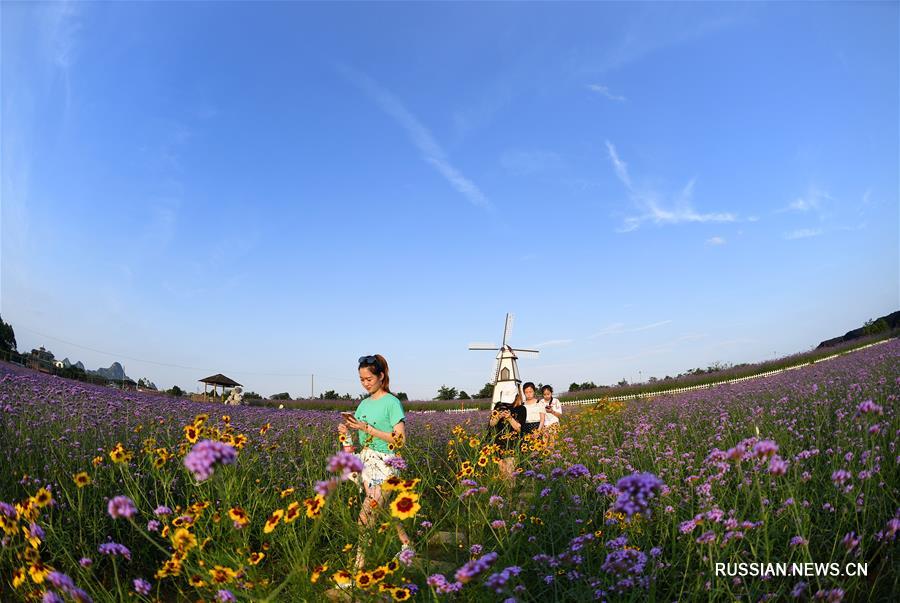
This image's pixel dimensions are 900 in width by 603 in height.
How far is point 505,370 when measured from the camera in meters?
19.1

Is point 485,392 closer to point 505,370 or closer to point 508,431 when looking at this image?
point 505,370

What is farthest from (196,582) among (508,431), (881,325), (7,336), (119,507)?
(7,336)

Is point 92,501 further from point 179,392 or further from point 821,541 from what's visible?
point 179,392

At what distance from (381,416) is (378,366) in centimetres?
49

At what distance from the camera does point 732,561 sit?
2.85 metres

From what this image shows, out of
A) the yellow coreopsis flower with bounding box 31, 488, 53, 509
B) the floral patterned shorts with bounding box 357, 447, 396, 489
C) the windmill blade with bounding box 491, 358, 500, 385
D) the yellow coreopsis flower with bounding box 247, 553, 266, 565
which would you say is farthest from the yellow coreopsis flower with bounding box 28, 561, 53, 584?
the windmill blade with bounding box 491, 358, 500, 385

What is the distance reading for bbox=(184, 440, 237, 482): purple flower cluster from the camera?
5.10ft

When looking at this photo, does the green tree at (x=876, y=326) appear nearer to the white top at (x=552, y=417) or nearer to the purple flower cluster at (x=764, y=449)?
the white top at (x=552, y=417)

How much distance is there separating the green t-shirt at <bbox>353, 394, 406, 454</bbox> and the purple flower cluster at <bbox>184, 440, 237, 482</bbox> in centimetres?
312

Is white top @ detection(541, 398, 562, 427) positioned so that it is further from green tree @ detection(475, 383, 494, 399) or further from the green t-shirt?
green tree @ detection(475, 383, 494, 399)

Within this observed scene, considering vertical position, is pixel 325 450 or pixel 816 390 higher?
pixel 816 390

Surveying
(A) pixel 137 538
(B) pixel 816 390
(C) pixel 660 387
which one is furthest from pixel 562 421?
(C) pixel 660 387

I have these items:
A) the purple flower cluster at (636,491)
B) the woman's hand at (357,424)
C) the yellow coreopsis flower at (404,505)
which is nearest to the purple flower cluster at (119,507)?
the yellow coreopsis flower at (404,505)

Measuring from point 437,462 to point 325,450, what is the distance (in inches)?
81.0
